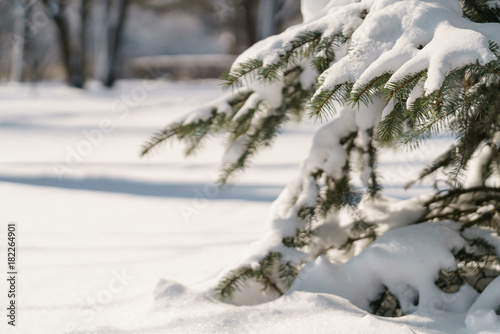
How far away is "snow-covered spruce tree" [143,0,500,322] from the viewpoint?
1.27 m

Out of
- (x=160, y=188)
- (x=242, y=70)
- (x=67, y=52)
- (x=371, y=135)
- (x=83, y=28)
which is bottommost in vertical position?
(x=67, y=52)

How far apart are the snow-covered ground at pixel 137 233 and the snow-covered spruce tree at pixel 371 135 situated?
0.45ft

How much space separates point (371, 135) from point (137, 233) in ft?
4.67

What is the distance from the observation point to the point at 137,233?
2.67 m

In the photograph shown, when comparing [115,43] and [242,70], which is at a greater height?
[242,70]

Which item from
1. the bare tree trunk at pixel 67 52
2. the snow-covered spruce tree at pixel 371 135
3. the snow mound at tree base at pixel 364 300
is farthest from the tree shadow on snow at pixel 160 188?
the bare tree trunk at pixel 67 52

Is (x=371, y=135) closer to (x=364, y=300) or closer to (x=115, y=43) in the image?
(x=364, y=300)

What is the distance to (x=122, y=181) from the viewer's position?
3.97 meters

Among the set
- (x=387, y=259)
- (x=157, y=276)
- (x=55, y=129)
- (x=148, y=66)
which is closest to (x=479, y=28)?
(x=387, y=259)

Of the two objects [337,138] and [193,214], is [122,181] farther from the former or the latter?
[337,138]

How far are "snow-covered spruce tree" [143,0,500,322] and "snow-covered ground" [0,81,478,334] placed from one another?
5.4 inches

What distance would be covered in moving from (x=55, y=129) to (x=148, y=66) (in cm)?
1089

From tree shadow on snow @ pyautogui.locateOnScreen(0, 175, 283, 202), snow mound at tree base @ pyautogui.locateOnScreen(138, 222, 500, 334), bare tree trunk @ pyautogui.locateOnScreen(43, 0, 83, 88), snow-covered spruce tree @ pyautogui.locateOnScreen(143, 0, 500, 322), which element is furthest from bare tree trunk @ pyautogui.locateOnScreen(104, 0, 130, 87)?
snow mound at tree base @ pyautogui.locateOnScreen(138, 222, 500, 334)

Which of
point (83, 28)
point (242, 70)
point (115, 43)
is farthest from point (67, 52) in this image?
point (242, 70)
